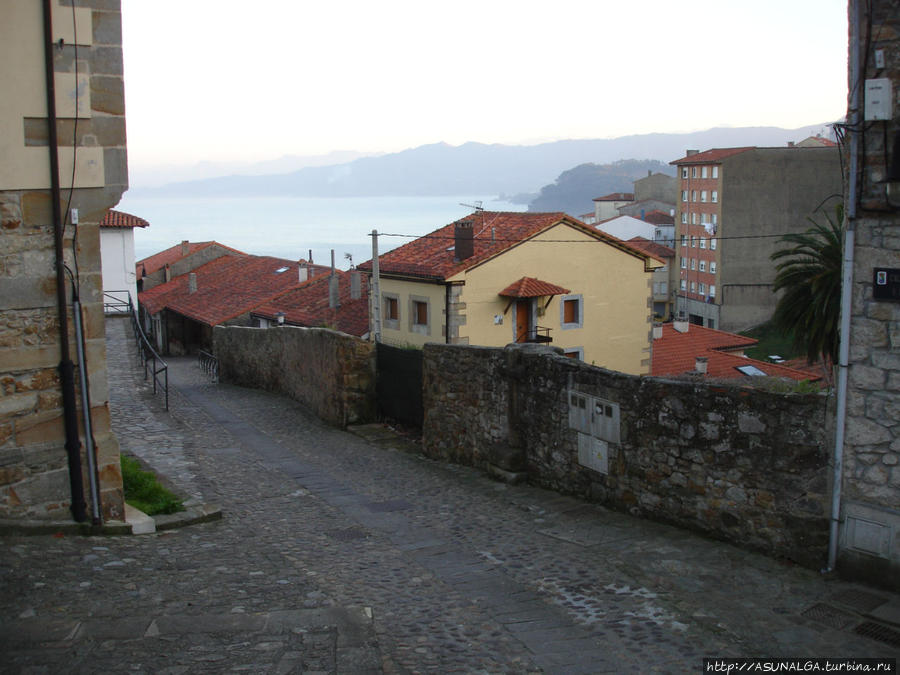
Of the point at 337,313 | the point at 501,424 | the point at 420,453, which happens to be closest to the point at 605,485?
the point at 501,424

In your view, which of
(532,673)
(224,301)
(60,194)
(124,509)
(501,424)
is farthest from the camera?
(224,301)

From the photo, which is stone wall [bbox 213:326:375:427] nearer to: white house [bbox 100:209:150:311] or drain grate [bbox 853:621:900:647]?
drain grate [bbox 853:621:900:647]

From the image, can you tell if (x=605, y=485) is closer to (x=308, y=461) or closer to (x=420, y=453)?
(x=420, y=453)

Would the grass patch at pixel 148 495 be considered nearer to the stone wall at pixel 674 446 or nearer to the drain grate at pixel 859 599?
the stone wall at pixel 674 446

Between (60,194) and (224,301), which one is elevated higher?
(60,194)

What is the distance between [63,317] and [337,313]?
2570 cm

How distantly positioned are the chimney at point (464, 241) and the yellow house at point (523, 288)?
3 cm

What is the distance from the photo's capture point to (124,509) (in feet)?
25.5

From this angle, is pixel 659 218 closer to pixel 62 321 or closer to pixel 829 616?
pixel 829 616

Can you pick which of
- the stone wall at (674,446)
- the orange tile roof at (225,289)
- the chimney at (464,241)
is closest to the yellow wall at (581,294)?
the chimney at (464,241)

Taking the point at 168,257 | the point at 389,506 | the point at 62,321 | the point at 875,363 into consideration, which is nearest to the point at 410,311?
the point at 389,506

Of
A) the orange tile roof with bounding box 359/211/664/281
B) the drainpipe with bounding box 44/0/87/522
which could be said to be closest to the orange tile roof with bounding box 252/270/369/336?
the orange tile roof with bounding box 359/211/664/281

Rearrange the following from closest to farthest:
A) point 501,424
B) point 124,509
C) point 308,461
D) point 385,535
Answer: point 124,509 < point 385,535 < point 501,424 < point 308,461

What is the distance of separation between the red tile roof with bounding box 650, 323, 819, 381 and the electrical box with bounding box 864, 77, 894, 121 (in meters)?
23.5
